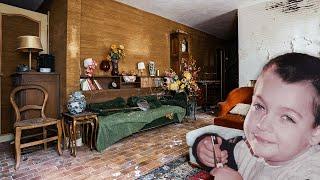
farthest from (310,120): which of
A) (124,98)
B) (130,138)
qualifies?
(124,98)

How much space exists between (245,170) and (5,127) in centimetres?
465

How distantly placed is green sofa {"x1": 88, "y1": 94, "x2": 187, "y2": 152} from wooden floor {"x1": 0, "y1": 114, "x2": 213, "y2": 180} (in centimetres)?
19

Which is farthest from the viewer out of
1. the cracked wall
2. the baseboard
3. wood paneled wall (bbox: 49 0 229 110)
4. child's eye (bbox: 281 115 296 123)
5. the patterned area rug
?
the baseboard

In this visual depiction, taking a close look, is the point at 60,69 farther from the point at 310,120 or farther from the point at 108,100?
the point at 310,120

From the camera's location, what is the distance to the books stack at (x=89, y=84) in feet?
12.8

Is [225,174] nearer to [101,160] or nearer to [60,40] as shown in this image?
[101,160]

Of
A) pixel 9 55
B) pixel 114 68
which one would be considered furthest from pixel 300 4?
pixel 9 55

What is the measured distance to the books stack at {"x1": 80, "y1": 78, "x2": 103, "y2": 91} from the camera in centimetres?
389

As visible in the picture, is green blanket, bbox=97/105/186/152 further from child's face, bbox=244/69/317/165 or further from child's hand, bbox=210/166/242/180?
child's face, bbox=244/69/317/165

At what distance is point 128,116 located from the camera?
3.65m

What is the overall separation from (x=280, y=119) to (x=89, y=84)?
3.93 metres

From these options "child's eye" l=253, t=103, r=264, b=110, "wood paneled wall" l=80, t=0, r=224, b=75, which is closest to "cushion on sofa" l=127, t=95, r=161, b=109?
"wood paneled wall" l=80, t=0, r=224, b=75

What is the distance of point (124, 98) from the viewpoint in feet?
15.1

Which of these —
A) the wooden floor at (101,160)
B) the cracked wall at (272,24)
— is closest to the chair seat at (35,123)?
the wooden floor at (101,160)
